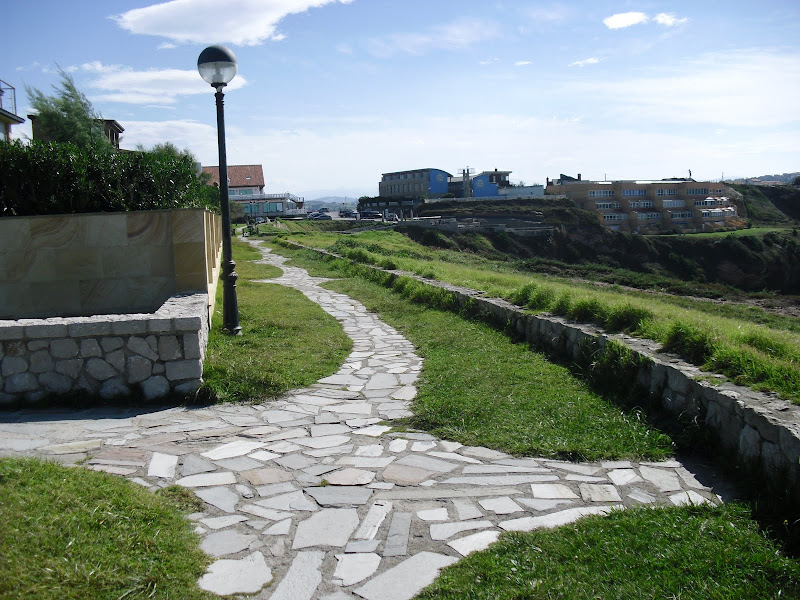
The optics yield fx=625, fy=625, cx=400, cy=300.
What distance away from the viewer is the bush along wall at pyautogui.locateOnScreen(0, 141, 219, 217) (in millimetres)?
8570

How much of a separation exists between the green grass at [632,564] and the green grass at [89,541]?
125 cm

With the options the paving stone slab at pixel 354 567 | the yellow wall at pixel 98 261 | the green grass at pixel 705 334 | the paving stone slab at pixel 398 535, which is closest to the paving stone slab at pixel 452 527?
the paving stone slab at pixel 398 535

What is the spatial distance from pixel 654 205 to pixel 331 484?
9034cm

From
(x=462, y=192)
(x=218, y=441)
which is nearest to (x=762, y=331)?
(x=218, y=441)

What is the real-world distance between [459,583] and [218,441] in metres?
2.65

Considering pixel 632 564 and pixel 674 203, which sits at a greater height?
pixel 674 203

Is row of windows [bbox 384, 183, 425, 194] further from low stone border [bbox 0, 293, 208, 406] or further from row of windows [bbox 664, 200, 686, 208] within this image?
low stone border [bbox 0, 293, 208, 406]

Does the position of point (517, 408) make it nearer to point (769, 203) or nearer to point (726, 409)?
point (726, 409)

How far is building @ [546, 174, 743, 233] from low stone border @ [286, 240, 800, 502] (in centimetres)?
7752

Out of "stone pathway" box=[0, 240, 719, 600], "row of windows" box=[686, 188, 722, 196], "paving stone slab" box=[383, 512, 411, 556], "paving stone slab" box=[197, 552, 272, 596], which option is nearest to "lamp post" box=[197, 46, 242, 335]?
"stone pathway" box=[0, 240, 719, 600]

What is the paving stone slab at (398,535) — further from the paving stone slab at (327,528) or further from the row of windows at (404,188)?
the row of windows at (404,188)

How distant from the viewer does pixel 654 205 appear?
86000 millimetres

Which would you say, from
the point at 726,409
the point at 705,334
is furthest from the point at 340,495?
the point at 705,334

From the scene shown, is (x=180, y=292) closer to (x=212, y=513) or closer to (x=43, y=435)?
(x=43, y=435)
